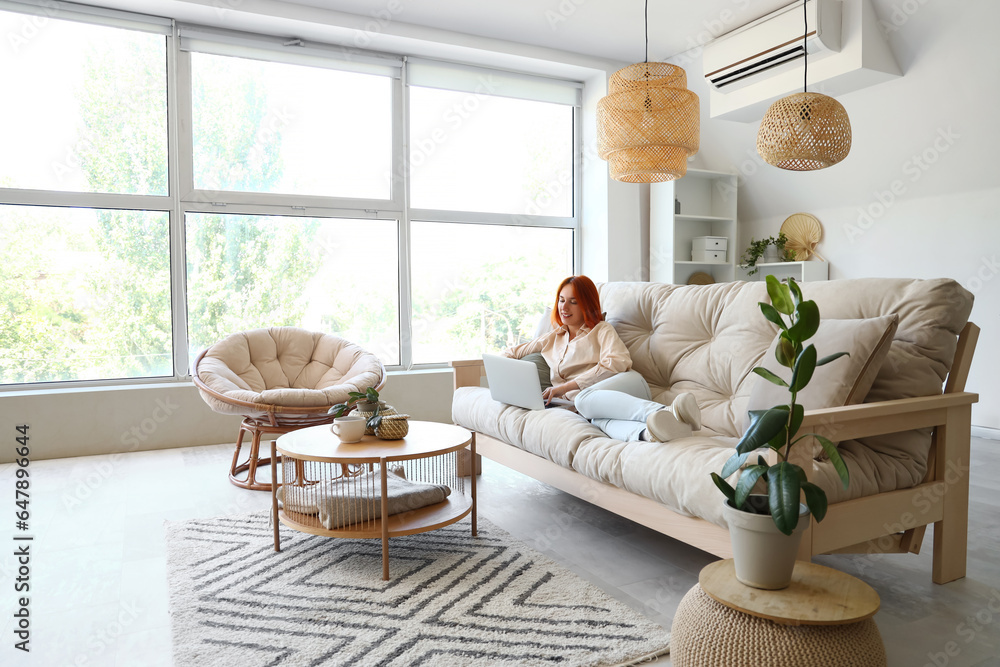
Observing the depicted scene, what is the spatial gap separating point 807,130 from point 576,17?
2.07 metres

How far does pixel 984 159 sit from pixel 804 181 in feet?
3.87

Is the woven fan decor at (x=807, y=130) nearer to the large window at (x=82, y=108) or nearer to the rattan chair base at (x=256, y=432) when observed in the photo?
the rattan chair base at (x=256, y=432)

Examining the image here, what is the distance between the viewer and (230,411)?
3.19 meters

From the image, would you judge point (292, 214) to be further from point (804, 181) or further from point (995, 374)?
point (995, 374)

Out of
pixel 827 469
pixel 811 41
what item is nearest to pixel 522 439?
pixel 827 469

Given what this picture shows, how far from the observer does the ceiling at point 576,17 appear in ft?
13.9

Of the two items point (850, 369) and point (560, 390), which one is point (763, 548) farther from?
point (560, 390)

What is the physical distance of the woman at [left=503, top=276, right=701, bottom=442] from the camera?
2164mm

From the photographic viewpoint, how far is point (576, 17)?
446cm

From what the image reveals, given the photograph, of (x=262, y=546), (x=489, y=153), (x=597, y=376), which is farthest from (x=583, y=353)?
(x=489, y=153)

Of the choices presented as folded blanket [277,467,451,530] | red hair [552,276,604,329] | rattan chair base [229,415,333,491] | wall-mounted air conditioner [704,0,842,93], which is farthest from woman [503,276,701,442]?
wall-mounted air conditioner [704,0,842,93]

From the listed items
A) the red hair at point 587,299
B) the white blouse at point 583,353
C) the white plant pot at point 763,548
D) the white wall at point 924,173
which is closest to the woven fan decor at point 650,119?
the red hair at point 587,299

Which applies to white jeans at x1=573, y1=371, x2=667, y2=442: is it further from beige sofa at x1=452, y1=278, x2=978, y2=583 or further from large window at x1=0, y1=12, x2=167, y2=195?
large window at x1=0, y1=12, x2=167, y2=195

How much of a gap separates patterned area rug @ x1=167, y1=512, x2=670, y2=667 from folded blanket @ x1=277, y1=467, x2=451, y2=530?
6.2 inches
